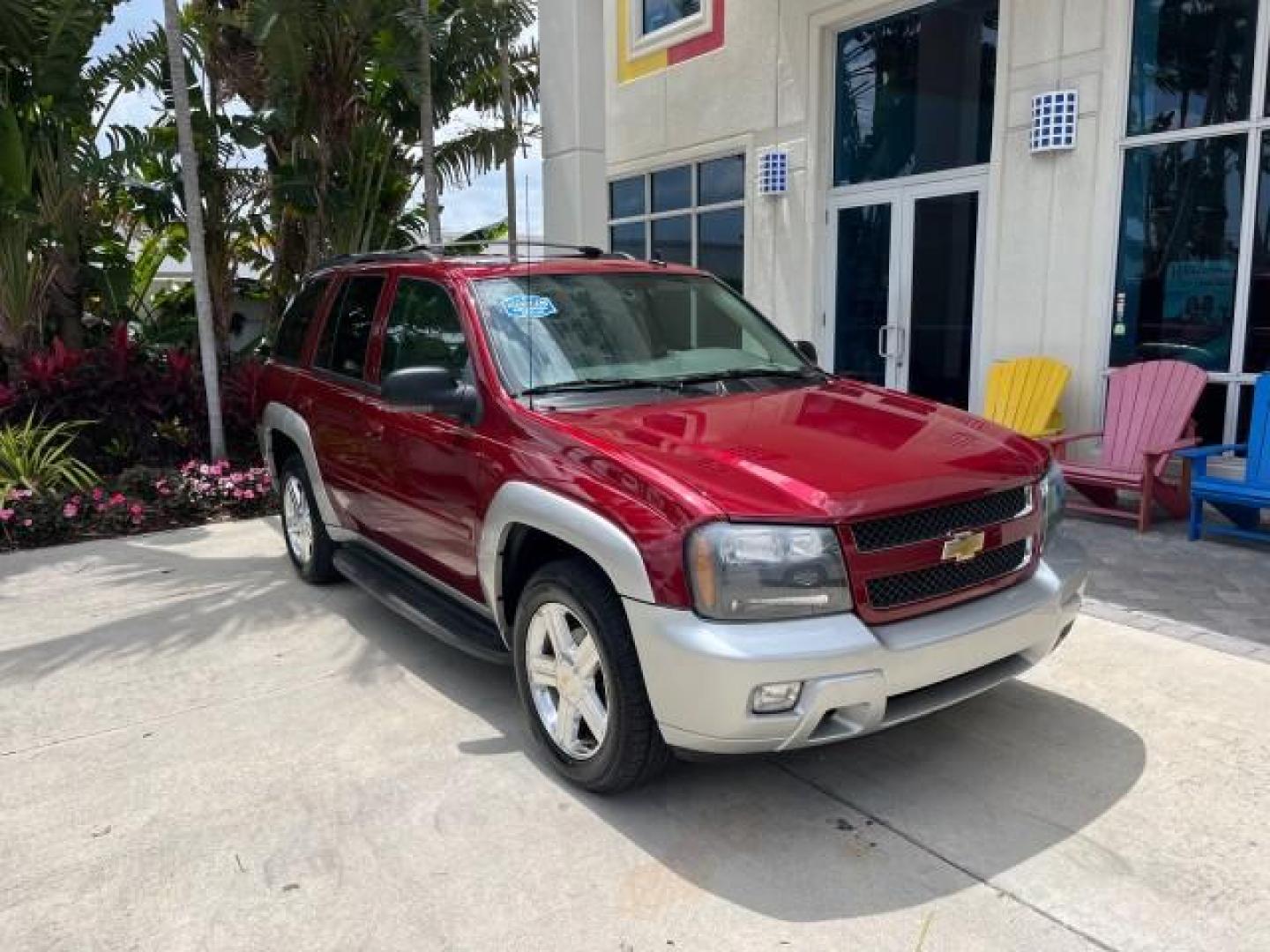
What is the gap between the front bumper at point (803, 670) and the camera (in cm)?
272

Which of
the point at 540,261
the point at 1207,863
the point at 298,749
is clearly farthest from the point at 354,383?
the point at 1207,863

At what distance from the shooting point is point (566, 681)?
3.30m

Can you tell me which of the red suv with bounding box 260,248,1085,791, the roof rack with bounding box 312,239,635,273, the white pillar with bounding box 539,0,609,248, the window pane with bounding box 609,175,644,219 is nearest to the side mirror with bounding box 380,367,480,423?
the red suv with bounding box 260,248,1085,791

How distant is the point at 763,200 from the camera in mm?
10023

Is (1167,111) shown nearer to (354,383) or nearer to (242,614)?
(354,383)

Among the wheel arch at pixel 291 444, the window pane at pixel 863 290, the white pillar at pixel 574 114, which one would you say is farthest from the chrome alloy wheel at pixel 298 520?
the window pane at pixel 863 290

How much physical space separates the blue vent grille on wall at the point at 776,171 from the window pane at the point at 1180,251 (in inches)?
135

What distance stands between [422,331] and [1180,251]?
18.4 feet

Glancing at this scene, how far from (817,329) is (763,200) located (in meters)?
1.50

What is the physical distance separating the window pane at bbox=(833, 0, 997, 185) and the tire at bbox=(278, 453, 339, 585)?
19.7 feet

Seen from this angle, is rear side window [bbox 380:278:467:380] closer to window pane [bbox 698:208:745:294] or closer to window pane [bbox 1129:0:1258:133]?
window pane [bbox 1129:0:1258:133]

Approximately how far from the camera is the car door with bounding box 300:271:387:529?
4711mm

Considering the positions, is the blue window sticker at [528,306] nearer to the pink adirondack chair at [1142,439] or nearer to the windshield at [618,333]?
the windshield at [618,333]

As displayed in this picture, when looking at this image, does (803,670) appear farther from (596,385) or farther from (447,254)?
(447,254)
